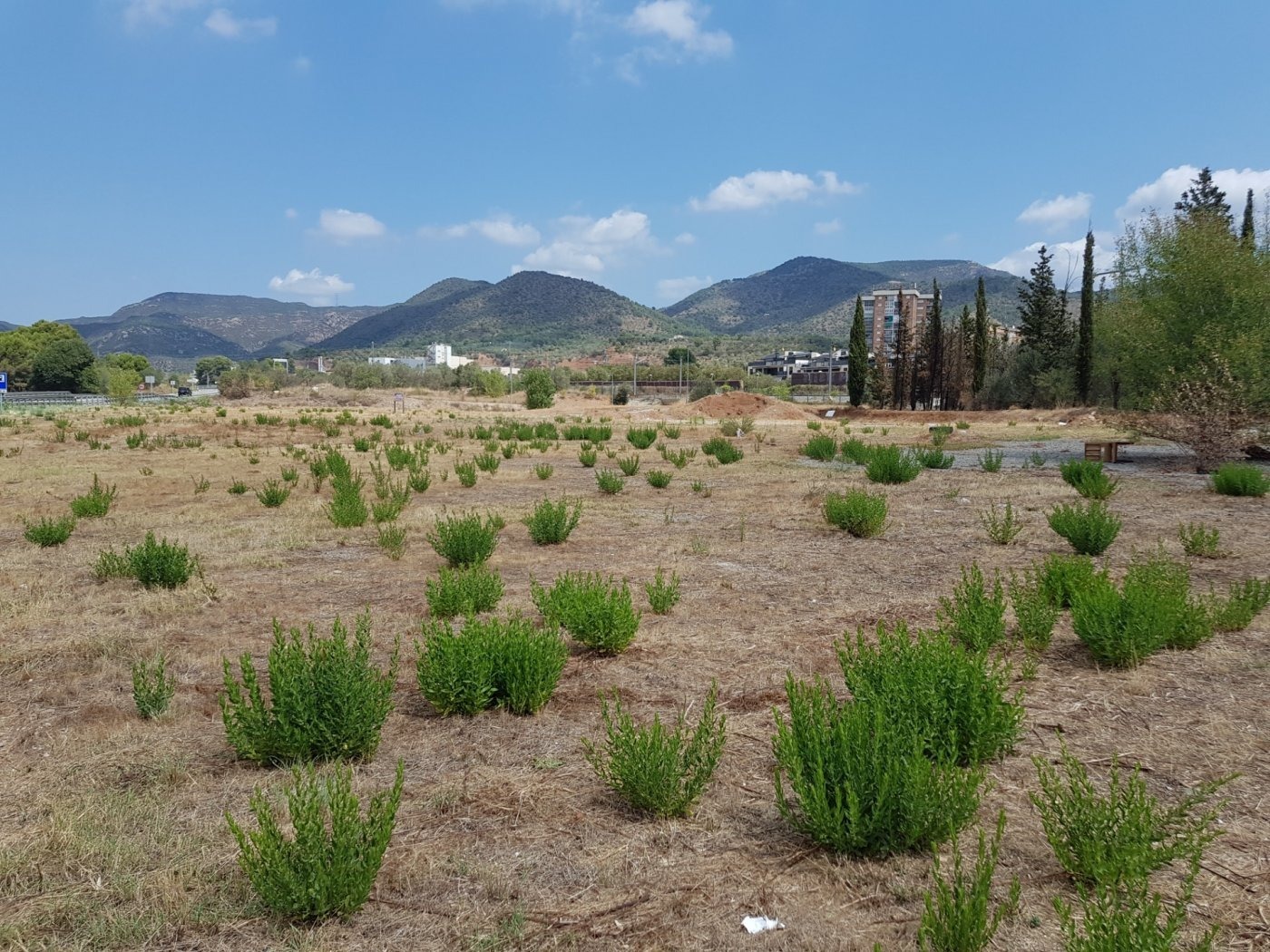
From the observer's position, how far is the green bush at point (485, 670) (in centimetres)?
470

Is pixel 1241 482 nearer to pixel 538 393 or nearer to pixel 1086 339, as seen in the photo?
pixel 1086 339

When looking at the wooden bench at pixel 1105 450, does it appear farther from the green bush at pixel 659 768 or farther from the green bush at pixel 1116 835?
the green bush at pixel 659 768

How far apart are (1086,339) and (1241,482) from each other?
1531 inches

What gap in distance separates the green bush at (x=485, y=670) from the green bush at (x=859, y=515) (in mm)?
6315

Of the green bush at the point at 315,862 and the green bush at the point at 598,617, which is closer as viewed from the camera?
the green bush at the point at 315,862

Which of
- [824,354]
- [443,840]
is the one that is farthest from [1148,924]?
[824,354]

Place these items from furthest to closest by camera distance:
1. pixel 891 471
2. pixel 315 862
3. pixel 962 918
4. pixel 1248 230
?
pixel 1248 230, pixel 891 471, pixel 315 862, pixel 962 918

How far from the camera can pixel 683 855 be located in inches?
130

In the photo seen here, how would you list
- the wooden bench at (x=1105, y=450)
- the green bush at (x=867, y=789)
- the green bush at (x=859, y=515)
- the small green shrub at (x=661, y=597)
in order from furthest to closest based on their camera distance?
1. the wooden bench at (x=1105, y=450)
2. the green bush at (x=859, y=515)
3. the small green shrub at (x=661, y=597)
4. the green bush at (x=867, y=789)

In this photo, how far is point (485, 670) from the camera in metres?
4.71

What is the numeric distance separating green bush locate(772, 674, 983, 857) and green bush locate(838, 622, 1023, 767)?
387 mm

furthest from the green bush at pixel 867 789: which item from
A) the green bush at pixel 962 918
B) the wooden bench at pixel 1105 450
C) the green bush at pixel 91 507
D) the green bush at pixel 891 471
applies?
the wooden bench at pixel 1105 450

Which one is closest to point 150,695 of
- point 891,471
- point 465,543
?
point 465,543

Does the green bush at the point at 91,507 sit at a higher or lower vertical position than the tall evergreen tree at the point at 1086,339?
lower
